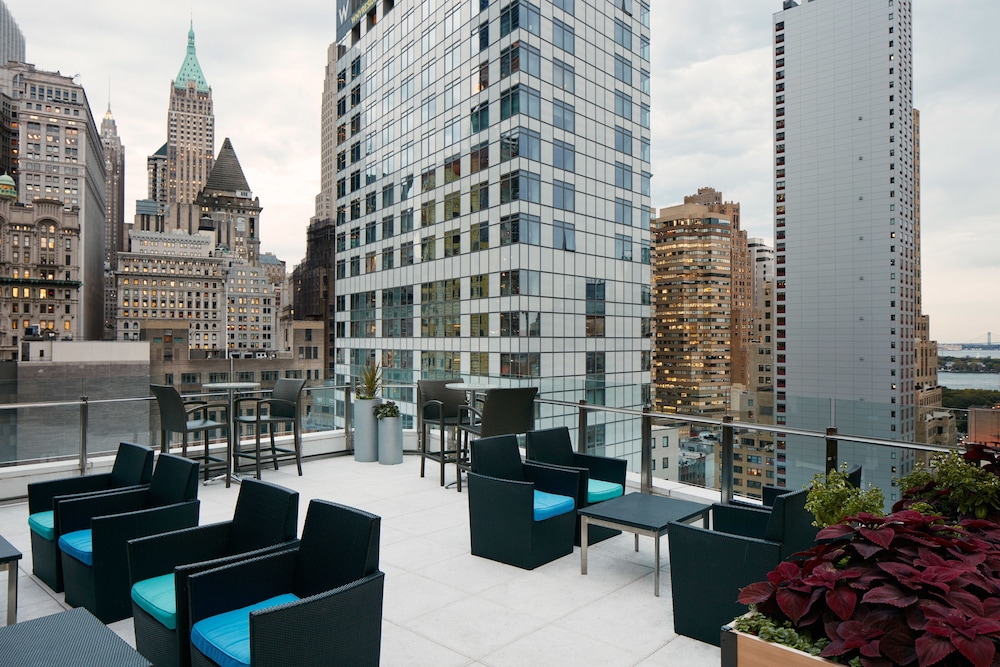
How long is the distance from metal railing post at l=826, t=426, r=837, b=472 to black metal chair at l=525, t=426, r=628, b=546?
162cm

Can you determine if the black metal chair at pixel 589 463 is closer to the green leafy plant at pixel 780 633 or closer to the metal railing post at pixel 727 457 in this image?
the metal railing post at pixel 727 457

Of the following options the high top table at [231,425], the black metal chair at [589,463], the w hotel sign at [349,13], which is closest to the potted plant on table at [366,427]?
the high top table at [231,425]

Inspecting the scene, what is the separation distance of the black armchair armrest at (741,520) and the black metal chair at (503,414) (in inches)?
116

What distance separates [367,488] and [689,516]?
408 cm

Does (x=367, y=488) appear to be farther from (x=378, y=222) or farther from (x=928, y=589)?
(x=378, y=222)

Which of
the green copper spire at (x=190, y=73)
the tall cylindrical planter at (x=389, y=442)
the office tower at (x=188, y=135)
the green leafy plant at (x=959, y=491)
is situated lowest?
the tall cylindrical planter at (x=389, y=442)

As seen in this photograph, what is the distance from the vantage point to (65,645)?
85.0 inches

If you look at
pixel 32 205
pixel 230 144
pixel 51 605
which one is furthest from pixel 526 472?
pixel 230 144

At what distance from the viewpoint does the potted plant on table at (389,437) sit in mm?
8219

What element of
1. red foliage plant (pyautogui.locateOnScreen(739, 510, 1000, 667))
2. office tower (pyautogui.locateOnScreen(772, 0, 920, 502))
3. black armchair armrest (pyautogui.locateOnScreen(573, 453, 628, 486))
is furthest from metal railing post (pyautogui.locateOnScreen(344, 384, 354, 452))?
office tower (pyautogui.locateOnScreen(772, 0, 920, 502))

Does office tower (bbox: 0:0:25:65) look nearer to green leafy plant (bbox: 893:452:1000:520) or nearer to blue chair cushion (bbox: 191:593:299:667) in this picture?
blue chair cushion (bbox: 191:593:299:667)

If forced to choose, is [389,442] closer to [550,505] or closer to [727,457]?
[550,505]

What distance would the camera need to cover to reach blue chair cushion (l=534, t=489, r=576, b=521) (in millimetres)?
4473

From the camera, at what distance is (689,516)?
13.3ft
